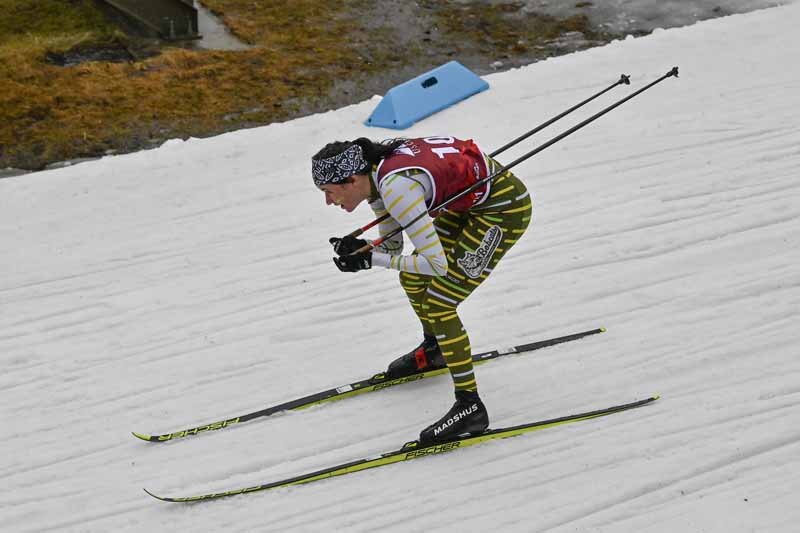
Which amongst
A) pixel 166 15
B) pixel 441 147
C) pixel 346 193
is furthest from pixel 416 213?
pixel 166 15

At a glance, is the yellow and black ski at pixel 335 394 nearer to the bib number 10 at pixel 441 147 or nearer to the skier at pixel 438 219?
the skier at pixel 438 219

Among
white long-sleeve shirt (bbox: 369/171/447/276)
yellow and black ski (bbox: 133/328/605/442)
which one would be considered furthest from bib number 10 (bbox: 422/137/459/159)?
yellow and black ski (bbox: 133/328/605/442)

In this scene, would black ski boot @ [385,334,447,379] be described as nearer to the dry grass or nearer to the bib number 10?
the bib number 10

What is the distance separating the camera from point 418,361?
16.0 feet

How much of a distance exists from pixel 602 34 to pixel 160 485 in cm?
873

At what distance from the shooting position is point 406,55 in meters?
10.4

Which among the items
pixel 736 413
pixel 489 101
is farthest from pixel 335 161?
pixel 489 101

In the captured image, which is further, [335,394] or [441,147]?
[335,394]

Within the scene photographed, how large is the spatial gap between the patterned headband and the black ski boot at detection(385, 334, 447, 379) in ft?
4.59

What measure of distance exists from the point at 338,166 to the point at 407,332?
1.96 metres

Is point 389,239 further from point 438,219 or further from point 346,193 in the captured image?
point 346,193

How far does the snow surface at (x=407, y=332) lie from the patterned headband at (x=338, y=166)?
1.52 meters

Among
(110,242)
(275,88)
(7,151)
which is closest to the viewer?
(110,242)

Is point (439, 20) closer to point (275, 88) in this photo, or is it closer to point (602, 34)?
point (602, 34)
